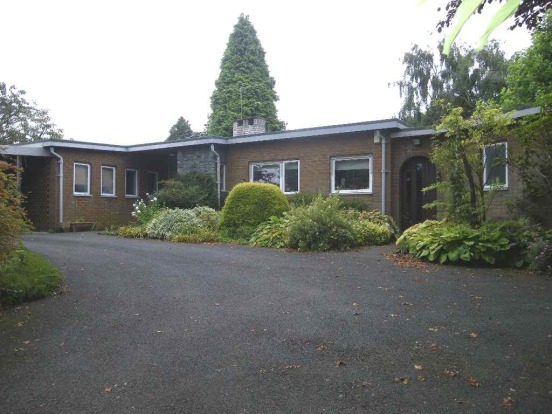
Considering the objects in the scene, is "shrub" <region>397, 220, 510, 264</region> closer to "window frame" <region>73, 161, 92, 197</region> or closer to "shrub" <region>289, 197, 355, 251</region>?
"shrub" <region>289, 197, 355, 251</region>

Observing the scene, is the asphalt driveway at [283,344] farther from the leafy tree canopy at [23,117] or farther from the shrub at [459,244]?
the leafy tree canopy at [23,117]

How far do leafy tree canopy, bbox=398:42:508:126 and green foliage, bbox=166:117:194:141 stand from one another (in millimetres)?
20882

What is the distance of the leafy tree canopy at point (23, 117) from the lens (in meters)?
37.2

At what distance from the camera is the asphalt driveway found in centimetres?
311

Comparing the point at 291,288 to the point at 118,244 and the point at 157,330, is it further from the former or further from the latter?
the point at 118,244

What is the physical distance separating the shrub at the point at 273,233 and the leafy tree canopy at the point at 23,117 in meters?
30.3

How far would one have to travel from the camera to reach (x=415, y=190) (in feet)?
47.2

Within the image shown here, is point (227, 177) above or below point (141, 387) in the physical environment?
above

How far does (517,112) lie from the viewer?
11477mm

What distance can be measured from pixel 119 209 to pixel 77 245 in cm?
782

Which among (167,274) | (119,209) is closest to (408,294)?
(167,274)

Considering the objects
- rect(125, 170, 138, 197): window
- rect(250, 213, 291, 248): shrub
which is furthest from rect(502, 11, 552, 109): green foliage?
rect(125, 170, 138, 197): window

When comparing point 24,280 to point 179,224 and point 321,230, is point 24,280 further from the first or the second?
point 179,224

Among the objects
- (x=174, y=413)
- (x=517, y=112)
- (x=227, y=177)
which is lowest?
(x=174, y=413)
